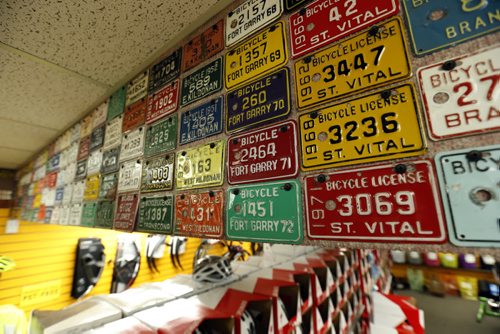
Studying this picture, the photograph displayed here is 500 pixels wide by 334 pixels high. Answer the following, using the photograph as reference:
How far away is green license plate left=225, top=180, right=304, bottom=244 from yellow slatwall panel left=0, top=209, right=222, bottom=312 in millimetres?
3932

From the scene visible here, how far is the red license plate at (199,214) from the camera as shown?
0.86 m

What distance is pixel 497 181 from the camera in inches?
16.4

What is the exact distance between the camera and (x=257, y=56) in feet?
2.82

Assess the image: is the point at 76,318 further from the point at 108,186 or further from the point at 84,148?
the point at 84,148

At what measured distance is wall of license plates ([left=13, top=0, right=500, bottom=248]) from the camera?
0.46m

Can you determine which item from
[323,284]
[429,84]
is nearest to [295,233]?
[429,84]

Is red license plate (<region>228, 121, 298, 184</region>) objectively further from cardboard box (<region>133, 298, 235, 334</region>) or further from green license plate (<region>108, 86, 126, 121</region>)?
green license plate (<region>108, 86, 126, 121</region>)

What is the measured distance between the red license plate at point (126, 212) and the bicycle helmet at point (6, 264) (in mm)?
2919

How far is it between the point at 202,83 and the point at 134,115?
622mm

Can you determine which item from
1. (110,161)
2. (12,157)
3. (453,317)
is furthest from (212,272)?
(453,317)

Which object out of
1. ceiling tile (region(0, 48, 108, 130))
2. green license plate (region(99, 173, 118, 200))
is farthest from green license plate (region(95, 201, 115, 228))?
ceiling tile (region(0, 48, 108, 130))

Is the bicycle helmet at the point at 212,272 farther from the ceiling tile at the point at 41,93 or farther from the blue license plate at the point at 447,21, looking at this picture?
the blue license plate at the point at 447,21

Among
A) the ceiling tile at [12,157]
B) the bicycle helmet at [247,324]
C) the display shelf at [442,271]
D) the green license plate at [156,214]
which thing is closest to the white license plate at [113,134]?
the green license plate at [156,214]

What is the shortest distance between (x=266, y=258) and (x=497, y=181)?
93.8 inches
